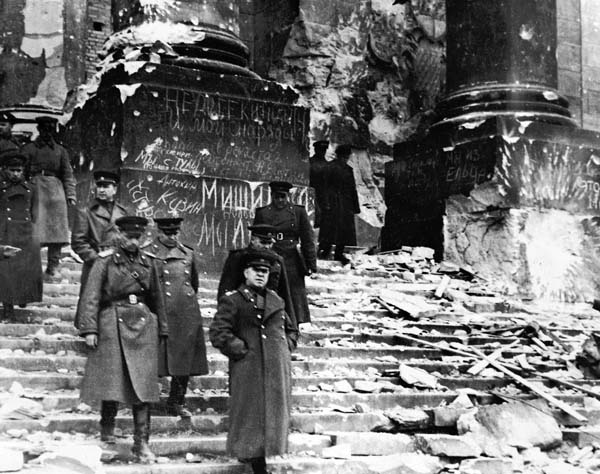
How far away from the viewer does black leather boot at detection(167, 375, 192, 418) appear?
23.9ft

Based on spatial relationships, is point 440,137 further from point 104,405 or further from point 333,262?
point 104,405

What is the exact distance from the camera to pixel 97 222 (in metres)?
8.02

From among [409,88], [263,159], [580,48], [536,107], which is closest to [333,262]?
[263,159]

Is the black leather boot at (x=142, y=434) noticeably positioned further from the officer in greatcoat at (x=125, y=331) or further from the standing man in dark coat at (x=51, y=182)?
the standing man in dark coat at (x=51, y=182)

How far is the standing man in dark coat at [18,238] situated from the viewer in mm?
8812

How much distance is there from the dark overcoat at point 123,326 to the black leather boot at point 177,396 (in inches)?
20.7

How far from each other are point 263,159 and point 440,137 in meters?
3.41

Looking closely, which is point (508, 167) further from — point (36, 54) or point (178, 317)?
point (36, 54)

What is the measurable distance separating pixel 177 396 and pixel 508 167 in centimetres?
684

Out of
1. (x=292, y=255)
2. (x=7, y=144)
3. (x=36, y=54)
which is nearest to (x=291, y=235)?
(x=292, y=255)

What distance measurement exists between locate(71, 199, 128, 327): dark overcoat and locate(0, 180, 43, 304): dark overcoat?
1.07m

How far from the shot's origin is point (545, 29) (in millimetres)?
13945

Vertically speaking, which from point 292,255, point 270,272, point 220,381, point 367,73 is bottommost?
point 220,381

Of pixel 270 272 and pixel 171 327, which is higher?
pixel 270 272
